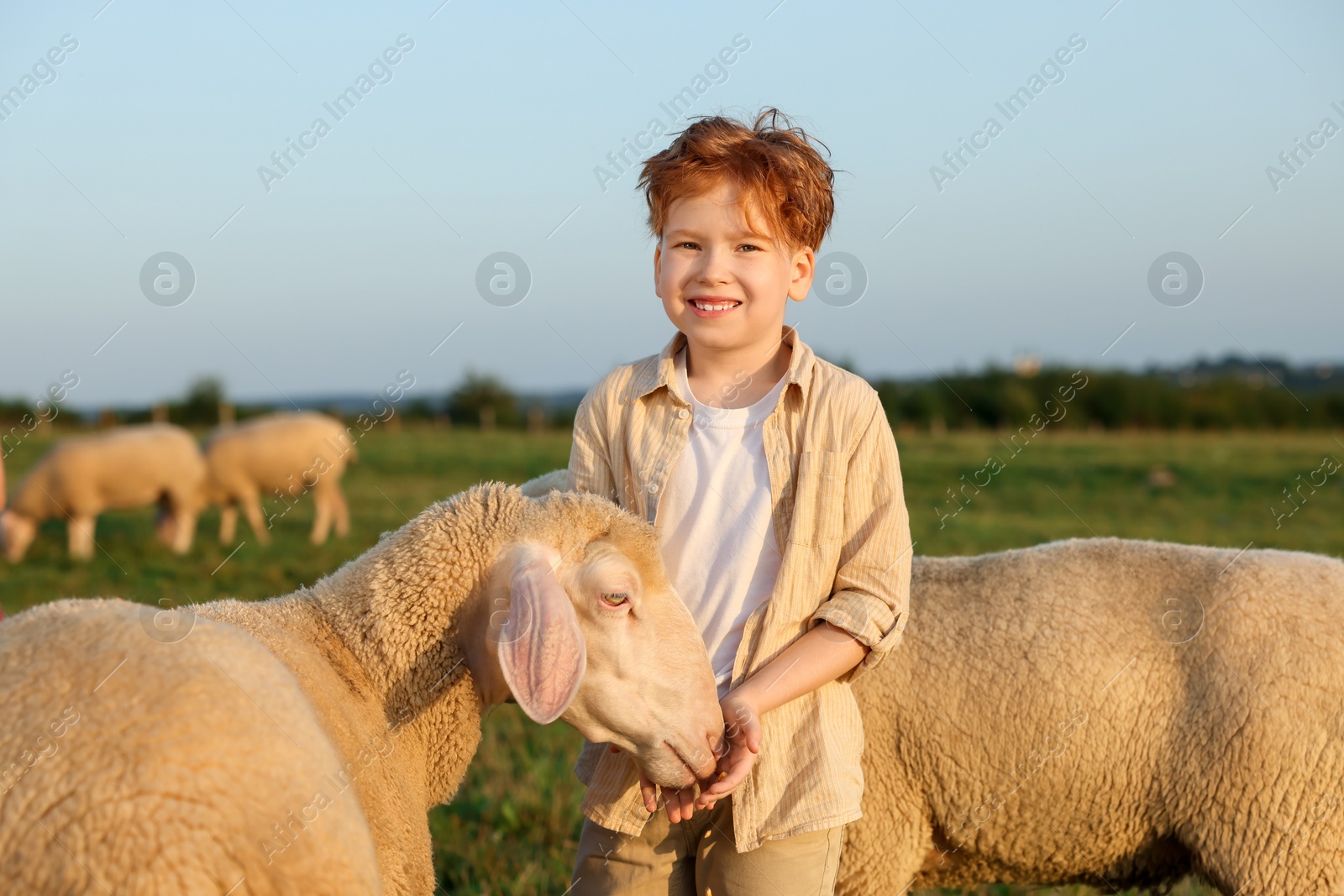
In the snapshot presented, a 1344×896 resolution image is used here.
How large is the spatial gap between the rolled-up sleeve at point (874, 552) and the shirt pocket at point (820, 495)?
1.5 inches

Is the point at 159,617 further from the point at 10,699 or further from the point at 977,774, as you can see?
the point at 977,774

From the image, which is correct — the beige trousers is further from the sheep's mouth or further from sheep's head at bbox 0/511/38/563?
sheep's head at bbox 0/511/38/563

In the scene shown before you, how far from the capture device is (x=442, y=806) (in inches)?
193

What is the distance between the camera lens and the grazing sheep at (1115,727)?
2934mm

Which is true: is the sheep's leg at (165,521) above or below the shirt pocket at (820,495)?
below

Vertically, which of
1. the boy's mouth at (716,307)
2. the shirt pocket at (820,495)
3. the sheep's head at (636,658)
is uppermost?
the boy's mouth at (716,307)

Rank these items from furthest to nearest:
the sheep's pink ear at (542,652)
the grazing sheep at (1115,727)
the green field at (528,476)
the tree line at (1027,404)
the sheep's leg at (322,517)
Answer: the tree line at (1027,404)
the sheep's leg at (322,517)
the green field at (528,476)
the grazing sheep at (1115,727)
the sheep's pink ear at (542,652)

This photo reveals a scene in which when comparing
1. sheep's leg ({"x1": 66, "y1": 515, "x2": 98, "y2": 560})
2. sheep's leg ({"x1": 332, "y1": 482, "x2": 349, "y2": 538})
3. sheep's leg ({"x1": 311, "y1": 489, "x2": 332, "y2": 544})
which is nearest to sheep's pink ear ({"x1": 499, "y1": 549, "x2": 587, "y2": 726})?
sheep's leg ({"x1": 311, "y1": 489, "x2": 332, "y2": 544})

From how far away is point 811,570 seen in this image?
2.42 meters

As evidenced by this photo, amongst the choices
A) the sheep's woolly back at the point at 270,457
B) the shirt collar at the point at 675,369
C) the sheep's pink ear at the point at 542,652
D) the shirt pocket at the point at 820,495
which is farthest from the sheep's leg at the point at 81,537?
the shirt pocket at the point at 820,495

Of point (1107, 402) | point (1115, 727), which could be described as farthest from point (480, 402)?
point (1115, 727)

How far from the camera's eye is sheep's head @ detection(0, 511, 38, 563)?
12984 millimetres

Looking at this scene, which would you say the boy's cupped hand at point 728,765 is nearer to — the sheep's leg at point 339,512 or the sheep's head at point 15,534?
the sheep's leg at point 339,512

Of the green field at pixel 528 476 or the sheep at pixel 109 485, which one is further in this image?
the sheep at pixel 109 485
